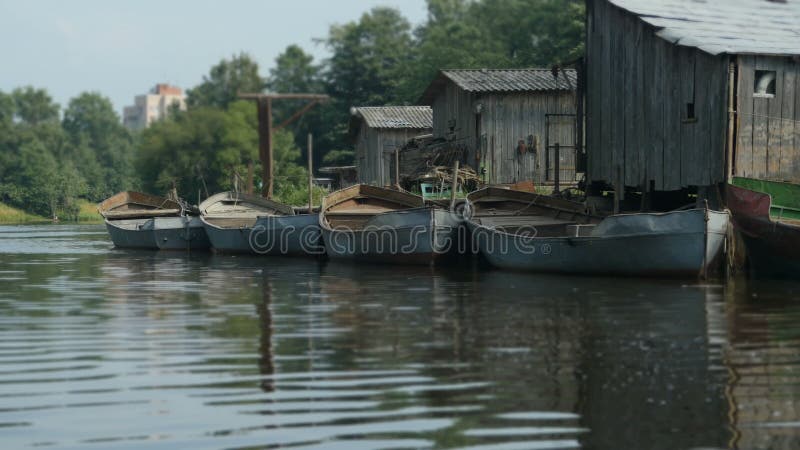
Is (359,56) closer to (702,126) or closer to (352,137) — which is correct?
(352,137)

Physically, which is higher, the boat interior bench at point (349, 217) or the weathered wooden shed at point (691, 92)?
the weathered wooden shed at point (691, 92)

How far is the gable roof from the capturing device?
3572 cm

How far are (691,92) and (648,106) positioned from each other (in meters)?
1.49

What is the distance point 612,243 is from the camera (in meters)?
20.0

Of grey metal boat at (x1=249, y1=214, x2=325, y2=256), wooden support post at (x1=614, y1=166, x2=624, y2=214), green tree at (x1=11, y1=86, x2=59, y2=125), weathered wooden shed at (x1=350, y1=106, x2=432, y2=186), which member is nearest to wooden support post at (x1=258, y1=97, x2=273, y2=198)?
grey metal boat at (x1=249, y1=214, x2=325, y2=256)

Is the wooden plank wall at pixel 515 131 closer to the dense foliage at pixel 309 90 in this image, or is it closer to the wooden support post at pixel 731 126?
the dense foliage at pixel 309 90

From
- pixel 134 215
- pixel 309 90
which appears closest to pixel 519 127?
pixel 134 215

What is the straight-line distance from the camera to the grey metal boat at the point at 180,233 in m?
34.4

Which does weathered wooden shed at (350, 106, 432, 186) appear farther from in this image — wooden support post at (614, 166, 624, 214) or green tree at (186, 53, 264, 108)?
green tree at (186, 53, 264, 108)

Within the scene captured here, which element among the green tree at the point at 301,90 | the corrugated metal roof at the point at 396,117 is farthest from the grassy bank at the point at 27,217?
the corrugated metal roof at the point at 396,117

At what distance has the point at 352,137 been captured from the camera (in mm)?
52500

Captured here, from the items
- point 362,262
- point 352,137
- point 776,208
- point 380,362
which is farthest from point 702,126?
point 352,137

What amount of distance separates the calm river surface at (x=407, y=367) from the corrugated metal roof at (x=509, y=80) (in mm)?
17358

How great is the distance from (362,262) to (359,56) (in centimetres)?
4949
